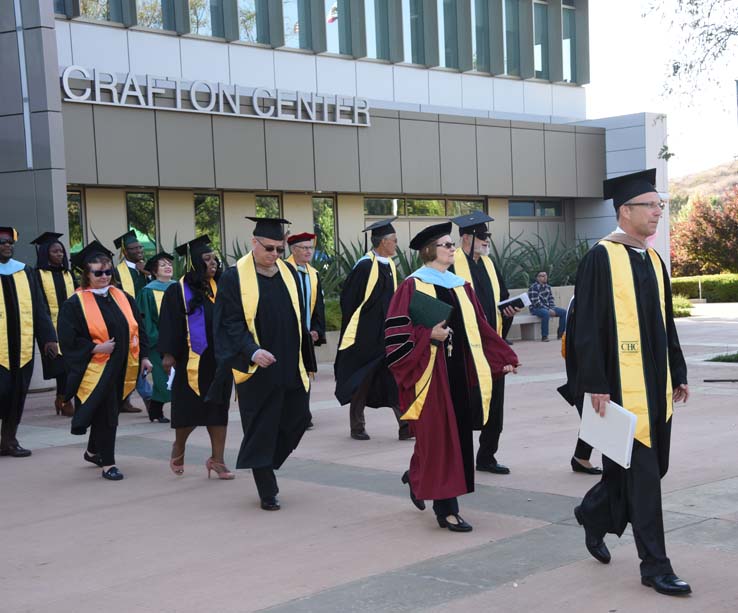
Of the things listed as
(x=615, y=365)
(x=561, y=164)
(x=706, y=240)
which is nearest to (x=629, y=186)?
(x=615, y=365)

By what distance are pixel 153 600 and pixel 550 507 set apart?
9.02 ft

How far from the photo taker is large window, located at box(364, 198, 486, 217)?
25188 millimetres

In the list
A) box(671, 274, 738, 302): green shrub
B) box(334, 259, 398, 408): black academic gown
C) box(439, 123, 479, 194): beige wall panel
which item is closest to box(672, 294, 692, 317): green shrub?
box(439, 123, 479, 194): beige wall panel

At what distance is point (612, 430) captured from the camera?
202 inches

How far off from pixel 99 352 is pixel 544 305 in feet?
46.7

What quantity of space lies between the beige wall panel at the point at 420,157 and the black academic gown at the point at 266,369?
17758 millimetres

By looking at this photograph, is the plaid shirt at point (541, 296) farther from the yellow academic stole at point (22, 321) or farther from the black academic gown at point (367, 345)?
A: the yellow academic stole at point (22, 321)

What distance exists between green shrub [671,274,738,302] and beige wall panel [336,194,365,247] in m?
16.7

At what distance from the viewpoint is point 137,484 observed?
825 centimetres

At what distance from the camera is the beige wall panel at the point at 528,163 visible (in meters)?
27.5

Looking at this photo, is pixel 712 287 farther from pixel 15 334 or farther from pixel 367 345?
pixel 15 334

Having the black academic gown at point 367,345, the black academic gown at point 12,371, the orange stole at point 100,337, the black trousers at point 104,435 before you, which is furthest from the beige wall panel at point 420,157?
the black trousers at point 104,435

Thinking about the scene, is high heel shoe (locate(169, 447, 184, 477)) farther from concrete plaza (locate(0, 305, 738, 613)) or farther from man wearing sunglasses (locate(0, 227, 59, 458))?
man wearing sunglasses (locate(0, 227, 59, 458))

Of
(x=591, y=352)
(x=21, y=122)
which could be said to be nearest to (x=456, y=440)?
(x=591, y=352)
